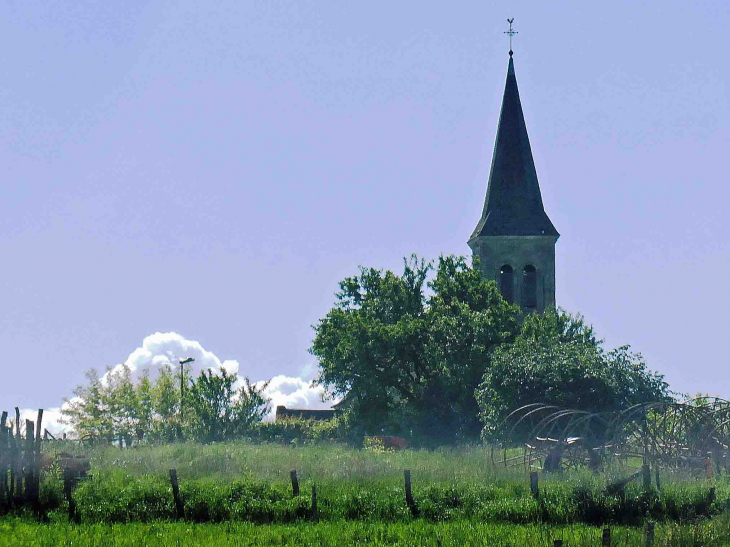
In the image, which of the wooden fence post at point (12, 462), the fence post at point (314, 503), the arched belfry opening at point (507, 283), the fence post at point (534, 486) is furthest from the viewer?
the arched belfry opening at point (507, 283)

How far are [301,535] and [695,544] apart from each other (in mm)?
7510

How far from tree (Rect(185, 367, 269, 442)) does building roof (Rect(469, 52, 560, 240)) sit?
18381 millimetres

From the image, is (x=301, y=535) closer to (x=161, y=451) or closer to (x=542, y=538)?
(x=542, y=538)

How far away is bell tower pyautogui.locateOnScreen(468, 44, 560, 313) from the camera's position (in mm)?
66625

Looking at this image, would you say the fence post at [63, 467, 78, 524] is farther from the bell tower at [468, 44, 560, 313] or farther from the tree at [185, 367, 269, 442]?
the bell tower at [468, 44, 560, 313]

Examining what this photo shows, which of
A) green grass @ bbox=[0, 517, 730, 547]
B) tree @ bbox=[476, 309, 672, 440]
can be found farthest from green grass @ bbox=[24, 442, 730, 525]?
tree @ bbox=[476, 309, 672, 440]

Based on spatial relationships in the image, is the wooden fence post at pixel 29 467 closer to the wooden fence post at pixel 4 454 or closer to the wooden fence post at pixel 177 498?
the wooden fence post at pixel 4 454

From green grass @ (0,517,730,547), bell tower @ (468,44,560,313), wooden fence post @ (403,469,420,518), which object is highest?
bell tower @ (468,44,560,313)

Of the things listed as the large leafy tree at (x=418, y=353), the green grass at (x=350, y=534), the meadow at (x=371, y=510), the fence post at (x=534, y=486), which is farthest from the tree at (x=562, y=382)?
the green grass at (x=350, y=534)

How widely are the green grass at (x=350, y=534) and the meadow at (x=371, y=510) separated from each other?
37mm

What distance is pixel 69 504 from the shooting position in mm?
24406

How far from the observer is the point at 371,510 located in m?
24.3

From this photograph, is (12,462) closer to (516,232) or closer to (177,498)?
(177,498)

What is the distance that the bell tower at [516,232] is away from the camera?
66.6 m
